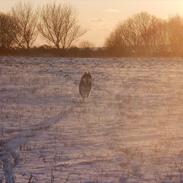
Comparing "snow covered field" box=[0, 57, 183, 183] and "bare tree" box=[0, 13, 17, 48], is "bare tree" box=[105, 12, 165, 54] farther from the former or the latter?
"snow covered field" box=[0, 57, 183, 183]

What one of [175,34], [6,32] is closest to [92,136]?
[6,32]

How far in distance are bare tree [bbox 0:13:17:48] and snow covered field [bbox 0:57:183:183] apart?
55750 mm

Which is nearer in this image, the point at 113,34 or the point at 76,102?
the point at 76,102

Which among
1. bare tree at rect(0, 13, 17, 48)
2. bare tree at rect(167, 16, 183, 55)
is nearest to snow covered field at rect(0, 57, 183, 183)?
bare tree at rect(0, 13, 17, 48)

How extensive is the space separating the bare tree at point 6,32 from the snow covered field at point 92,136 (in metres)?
55.8

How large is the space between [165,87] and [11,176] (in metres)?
14.9

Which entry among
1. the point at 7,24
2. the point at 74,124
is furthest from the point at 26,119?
the point at 7,24

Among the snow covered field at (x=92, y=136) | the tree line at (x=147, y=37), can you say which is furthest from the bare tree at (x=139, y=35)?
the snow covered field at (x=92, y=136)

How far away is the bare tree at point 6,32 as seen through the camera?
72.3m

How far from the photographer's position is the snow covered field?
7035 mm

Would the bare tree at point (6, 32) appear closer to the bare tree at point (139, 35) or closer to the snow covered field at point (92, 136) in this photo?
the bare tree at point (139, 35)

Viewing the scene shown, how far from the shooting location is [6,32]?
72.3 m

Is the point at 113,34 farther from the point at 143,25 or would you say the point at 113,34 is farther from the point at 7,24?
the point at 7,24

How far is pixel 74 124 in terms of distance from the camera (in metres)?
11.3
